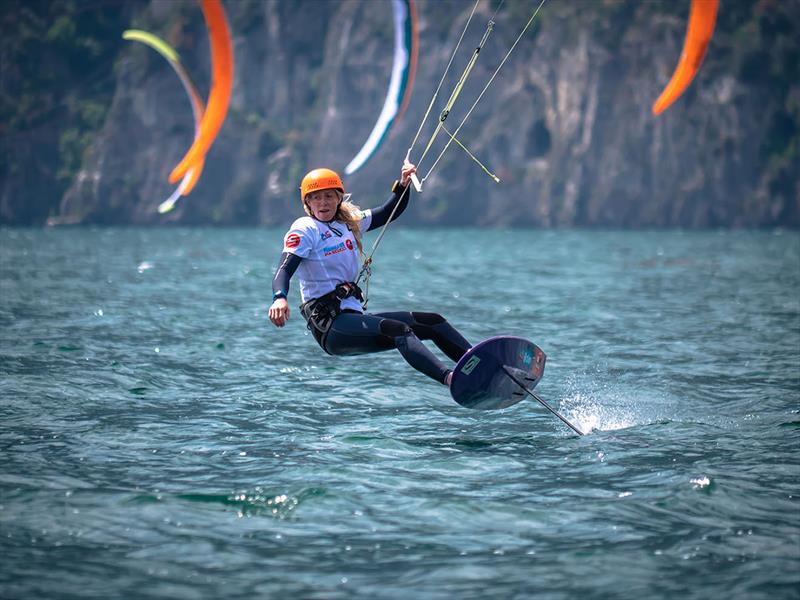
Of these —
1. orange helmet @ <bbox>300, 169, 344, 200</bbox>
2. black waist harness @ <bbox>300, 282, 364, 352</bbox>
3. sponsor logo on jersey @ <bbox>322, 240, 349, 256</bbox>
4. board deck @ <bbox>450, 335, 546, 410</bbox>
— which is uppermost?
orange helmet @ <bbox>300, 169, 344, 200</bbox>

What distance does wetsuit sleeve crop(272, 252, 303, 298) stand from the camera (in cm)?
955

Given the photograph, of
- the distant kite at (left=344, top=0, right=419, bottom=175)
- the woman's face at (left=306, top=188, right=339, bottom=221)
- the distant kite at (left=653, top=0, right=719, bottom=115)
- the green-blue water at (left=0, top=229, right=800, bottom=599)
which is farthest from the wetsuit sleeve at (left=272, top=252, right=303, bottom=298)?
the distant kite at (left=653, top=0, right=719, bottom=115)

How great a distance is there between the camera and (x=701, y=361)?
1445cm

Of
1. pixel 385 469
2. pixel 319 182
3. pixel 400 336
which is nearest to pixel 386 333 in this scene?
pixel 400 336

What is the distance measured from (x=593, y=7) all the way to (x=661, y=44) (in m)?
7.75

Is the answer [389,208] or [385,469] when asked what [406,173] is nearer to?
[389,208]

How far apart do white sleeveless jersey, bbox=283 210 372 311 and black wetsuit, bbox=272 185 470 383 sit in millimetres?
90

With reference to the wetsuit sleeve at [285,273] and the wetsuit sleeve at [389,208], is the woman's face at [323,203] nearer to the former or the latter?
the wetsuit sleeve at [285,273]

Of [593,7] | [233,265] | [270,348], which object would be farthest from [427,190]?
[270,348]

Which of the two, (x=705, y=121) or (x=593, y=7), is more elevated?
(x=593, y=7)

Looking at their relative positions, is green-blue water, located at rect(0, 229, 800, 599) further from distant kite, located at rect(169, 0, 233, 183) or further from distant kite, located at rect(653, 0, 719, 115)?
distant kite, located at rect(169, 0, 233, 183)

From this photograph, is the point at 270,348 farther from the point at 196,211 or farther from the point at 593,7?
the point at 196,211

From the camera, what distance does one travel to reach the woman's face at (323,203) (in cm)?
1020

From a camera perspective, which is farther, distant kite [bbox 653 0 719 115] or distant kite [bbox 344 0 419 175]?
distant kite [bbox 653 0 719 115]
